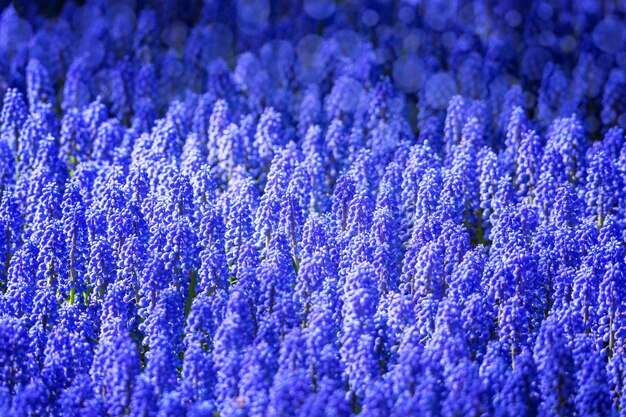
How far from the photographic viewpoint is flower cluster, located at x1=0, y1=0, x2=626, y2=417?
590cm

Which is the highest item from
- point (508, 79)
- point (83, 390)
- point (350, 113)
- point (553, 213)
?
point (508, 79)

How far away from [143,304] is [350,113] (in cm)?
311

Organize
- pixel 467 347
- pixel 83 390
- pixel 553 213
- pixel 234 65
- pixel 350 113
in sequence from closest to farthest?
pixel 83 390
pixel 467 347
pixel 553 213
pixel 350 113
pixel 234 65

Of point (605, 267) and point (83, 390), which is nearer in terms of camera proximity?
point (83, 390)

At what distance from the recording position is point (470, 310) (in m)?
6.33

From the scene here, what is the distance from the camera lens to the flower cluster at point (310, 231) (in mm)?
5902

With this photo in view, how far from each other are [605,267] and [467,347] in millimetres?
1091

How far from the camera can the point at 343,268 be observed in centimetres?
682

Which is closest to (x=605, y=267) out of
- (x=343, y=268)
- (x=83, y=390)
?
(x=343, y=268)

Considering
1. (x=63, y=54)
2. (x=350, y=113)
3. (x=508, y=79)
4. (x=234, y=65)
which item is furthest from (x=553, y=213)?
(x=63, y=54)

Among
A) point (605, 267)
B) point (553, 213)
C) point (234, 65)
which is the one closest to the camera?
point (605, 267)

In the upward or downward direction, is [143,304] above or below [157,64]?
below

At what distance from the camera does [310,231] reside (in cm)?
688

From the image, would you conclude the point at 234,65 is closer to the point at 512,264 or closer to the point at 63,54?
the point at 63,54
